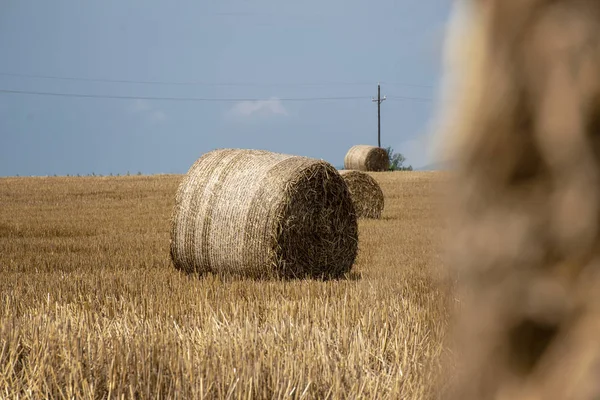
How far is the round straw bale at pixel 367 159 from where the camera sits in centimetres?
2706

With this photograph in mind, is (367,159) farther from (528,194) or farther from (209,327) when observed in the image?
(528,194)

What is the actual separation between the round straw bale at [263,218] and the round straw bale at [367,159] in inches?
772

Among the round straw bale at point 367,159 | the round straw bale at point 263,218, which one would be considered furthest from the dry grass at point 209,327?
the round straw bale at point 367,159

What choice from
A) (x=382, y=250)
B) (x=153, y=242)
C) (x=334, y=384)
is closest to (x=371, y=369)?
(x=334, y=384)

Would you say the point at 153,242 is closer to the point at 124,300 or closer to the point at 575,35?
the point at 124,300

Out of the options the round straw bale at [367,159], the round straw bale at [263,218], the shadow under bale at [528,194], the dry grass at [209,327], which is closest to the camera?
the shadow under bale at [528,194]

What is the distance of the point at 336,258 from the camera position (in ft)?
24.3

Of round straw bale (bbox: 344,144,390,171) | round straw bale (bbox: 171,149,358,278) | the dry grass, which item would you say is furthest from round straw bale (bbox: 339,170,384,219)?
round straw bale (bbox: 344,144,390,171)

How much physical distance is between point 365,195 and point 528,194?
1291cm

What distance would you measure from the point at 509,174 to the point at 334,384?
7.54 ft

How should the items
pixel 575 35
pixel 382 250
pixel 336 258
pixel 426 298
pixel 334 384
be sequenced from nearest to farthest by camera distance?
pixel 575 35
pixel 334 384
pixel 426 298
pixel 336 258
pixel 382 250

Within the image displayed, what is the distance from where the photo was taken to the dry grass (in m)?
3.00

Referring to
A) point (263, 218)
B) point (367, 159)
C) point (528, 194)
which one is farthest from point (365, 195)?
point (367, 159)

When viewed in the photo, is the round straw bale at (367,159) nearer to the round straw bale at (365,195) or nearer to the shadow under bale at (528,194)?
the round straw bale at (365,195)
